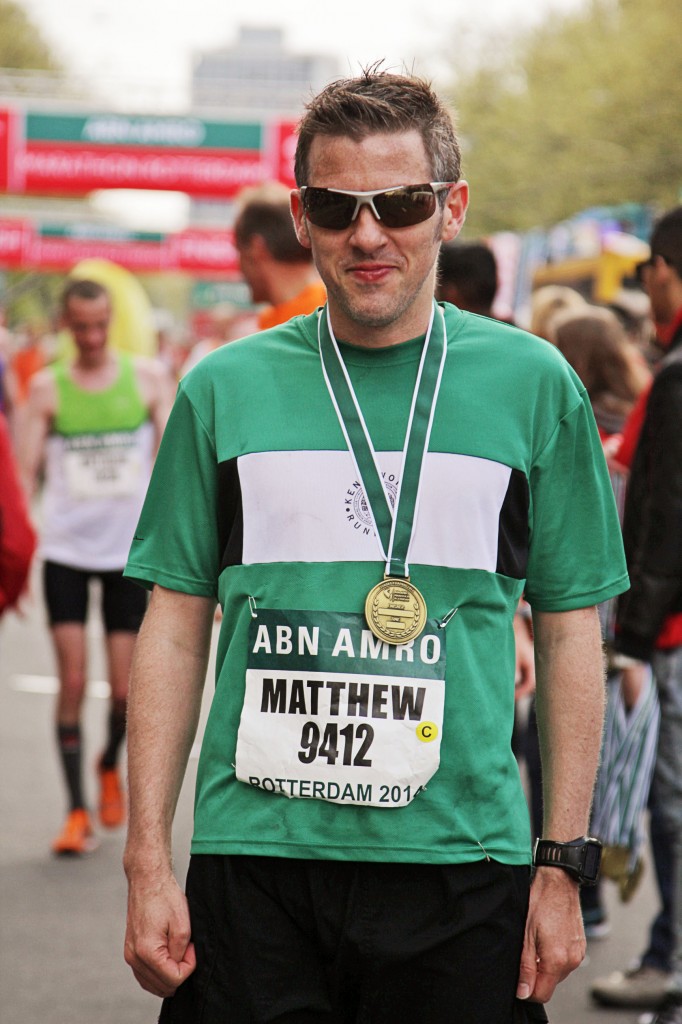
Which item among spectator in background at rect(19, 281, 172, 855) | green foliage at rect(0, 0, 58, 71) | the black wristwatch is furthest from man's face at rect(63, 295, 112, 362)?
green foliage at rect(0, 0, 58, 71)

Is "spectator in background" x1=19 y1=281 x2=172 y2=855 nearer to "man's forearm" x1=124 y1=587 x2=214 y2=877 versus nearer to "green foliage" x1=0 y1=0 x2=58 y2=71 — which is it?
"man's forearm" x1=124 y1=587 x2=214 y2=877

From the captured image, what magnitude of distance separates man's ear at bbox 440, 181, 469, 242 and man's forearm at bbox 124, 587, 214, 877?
725 mm

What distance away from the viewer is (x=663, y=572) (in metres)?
4.31

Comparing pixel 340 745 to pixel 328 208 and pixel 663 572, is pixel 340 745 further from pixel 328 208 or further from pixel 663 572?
pixel 663 572

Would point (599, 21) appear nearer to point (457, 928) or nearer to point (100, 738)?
point (100, 738)

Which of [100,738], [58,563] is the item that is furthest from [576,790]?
[100,738]

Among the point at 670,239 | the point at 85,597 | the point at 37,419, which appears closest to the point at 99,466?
the point at 37,419

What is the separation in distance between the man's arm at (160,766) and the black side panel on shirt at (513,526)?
48 centimetres

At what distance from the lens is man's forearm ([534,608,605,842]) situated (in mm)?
2459

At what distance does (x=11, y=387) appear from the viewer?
1023cm

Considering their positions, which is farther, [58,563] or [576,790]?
[58,563]

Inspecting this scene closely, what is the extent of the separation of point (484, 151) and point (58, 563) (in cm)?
3644

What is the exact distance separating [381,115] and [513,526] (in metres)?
0.67

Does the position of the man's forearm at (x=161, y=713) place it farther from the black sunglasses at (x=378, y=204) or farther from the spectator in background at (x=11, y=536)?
the spectator in background at (x=11, y=536)
